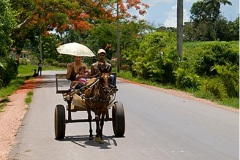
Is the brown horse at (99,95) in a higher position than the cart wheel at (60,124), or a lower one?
higher

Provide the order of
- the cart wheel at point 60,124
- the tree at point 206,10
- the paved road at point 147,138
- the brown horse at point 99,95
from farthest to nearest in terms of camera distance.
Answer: the tree at point 206,10 → the cart wheel at point 60,124 → the brown horse at point 99,95 → the paved road at point 147,138

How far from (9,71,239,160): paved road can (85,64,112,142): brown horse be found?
647 mm

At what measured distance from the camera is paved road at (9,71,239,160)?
29.4ft

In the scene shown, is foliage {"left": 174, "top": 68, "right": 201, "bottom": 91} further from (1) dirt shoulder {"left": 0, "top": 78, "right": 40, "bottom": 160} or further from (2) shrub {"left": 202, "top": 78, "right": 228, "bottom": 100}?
(1) dirt shoulder {"left": 0, "top": 78, "right": 40, "bottom": 160}

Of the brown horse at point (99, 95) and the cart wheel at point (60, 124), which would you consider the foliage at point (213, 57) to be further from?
the brown horse at point (99, 95)

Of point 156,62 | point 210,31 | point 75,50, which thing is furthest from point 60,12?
point 210,31

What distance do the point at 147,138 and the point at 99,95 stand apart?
1767 mm

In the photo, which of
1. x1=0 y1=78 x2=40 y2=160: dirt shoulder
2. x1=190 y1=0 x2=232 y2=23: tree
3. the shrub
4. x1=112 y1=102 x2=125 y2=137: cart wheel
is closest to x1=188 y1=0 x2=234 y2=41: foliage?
x1=190 y1=0 x2=232 y2=23: tree

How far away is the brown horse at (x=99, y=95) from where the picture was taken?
376 inches

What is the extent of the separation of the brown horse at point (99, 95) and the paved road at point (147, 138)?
0.65 m

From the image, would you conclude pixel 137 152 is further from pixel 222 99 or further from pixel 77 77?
pixel 222 99

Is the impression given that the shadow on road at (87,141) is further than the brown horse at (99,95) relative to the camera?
Yes

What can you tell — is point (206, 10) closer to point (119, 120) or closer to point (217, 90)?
point (217, 90)

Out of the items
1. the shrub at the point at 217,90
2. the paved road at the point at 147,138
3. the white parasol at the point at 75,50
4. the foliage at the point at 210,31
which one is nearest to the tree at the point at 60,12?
the shrub at the point at 217,90
